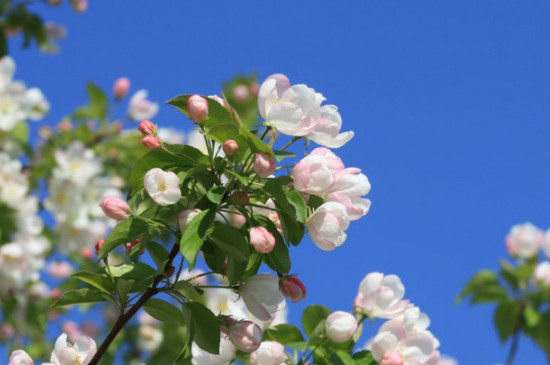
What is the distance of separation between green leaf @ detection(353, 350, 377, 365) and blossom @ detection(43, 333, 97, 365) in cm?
51

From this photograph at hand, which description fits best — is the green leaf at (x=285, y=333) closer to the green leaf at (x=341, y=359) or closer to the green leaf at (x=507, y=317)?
the green leaf at (x=341, y=359)

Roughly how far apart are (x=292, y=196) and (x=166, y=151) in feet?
0.72

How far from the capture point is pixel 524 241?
5.08 m

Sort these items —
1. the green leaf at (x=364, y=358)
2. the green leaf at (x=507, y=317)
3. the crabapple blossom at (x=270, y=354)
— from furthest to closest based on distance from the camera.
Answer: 1. the green leaf at (x=507, y=317)
2. the green leaf at (x=364, y=358)
3. the crabapple blossom at (x=270, y=354)

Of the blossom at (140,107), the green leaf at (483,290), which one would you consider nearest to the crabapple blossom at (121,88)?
the blossom at (140,107)

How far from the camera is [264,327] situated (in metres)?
1.70

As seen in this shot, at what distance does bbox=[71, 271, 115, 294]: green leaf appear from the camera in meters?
1.36

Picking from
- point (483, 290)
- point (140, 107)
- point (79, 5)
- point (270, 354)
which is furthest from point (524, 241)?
point (270, 354)

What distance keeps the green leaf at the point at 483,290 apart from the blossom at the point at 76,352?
3711mm

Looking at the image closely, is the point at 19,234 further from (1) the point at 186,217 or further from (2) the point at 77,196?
(1) the point at 186,217

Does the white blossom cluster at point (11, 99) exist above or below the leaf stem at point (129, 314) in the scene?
above

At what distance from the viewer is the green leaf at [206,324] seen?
1.35 metres

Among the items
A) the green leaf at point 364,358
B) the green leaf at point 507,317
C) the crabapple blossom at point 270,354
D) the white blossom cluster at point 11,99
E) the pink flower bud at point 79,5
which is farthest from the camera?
the pink flower bud at point 79,5

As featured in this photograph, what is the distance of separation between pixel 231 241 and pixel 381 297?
454 mm
